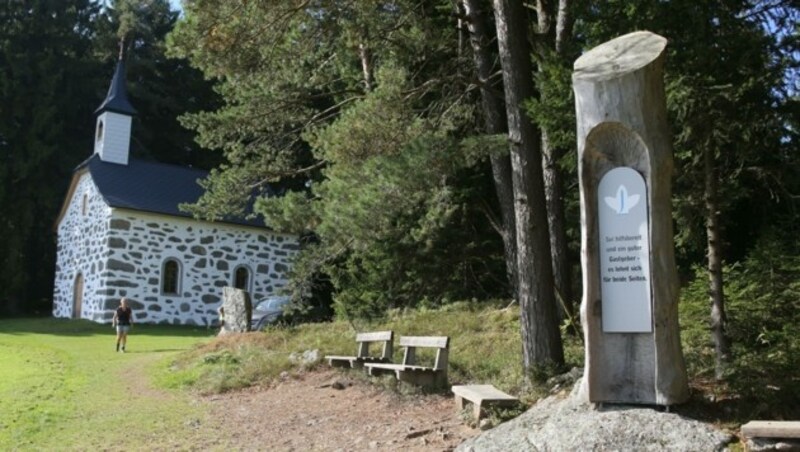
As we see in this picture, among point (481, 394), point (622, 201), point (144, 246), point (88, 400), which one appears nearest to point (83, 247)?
point (144, 246)

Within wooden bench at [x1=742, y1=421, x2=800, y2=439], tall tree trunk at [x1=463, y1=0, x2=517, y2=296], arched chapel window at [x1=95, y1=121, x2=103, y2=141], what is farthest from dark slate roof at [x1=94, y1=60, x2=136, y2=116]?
wooden bench at [x1=742, y1=421, x2=800, y2=439]

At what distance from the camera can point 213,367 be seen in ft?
39.8

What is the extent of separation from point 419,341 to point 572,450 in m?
3.96

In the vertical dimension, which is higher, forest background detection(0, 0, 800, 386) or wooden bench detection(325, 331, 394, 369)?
forest background detection(0, 0, 800, 386)

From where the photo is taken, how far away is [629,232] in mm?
5977

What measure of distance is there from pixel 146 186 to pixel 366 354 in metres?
20.1

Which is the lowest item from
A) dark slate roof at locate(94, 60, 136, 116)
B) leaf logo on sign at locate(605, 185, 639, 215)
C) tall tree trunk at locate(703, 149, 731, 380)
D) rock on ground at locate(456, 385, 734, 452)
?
rock on ground at locate(456, 385, 734, 452)

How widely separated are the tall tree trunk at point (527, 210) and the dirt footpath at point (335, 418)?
4.26ft

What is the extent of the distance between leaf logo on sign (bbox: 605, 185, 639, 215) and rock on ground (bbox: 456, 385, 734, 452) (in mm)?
1579

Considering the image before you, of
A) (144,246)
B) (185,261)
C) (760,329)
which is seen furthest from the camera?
(185,261)

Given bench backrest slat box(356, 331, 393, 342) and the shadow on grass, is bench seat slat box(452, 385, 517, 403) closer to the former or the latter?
bench backrest slat box(356, 331, 393, 342)

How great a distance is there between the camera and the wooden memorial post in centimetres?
582

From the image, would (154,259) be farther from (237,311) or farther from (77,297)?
(237,311)

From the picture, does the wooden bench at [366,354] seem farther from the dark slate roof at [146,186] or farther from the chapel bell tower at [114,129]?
the chapel bell tower at [114,129]
